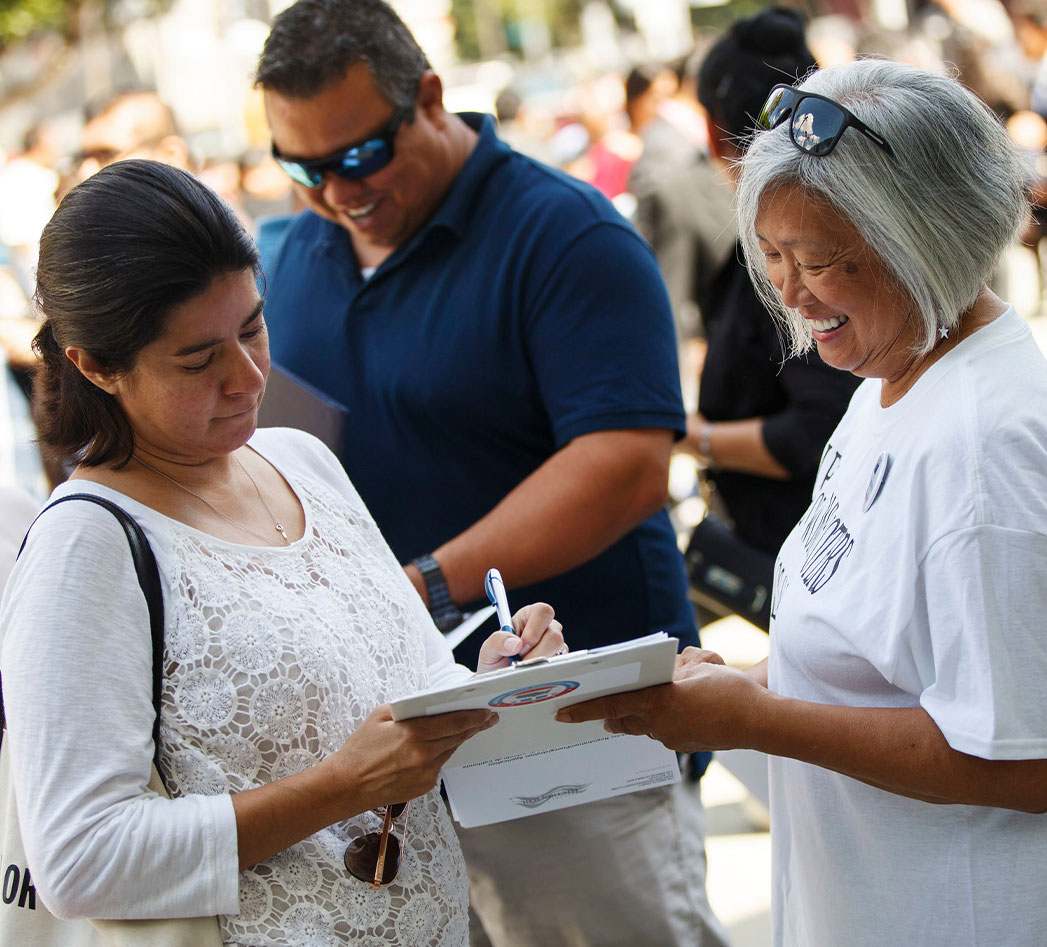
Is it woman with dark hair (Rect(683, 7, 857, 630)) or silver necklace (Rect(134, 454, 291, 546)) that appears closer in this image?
silver necklace (Rect(134, 454, 291, 546))

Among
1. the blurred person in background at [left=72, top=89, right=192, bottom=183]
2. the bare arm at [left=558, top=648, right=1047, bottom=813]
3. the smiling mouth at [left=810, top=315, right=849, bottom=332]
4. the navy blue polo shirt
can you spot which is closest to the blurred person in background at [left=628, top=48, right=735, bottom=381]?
the blurred person in background at [left=72, top=89, right=192, bottom=183]

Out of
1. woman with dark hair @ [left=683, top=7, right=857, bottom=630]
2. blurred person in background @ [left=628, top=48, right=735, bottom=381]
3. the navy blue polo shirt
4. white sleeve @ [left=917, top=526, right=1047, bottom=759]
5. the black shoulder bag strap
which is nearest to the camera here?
white sleeve @ [left=917, top=526, right=1047, bottom=759]

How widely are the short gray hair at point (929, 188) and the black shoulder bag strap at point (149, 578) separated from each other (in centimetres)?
101

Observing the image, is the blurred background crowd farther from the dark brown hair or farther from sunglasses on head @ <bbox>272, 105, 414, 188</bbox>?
the dark brown hair

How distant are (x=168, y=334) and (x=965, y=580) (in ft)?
3.51

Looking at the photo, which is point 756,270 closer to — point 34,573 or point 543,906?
point 34,573

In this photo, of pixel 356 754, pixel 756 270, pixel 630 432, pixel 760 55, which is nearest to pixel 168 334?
pixel 356 754

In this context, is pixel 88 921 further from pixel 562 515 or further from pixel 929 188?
pixel 929 188

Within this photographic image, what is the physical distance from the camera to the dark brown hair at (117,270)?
147 cm

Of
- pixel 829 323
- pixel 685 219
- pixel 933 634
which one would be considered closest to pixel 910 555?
pixel 933 634

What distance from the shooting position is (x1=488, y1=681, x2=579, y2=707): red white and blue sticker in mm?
1407

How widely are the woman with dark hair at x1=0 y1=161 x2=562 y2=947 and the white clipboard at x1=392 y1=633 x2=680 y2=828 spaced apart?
0.27 ft

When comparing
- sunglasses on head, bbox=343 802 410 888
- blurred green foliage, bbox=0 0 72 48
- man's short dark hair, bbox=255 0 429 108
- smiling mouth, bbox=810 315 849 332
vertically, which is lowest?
sunglasses on head, bbox=343 802 410 888

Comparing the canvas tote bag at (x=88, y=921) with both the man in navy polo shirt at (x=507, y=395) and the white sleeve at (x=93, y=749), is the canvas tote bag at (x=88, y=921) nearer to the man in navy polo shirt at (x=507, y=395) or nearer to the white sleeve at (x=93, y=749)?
the white sleeve at (x=93, y=749)
